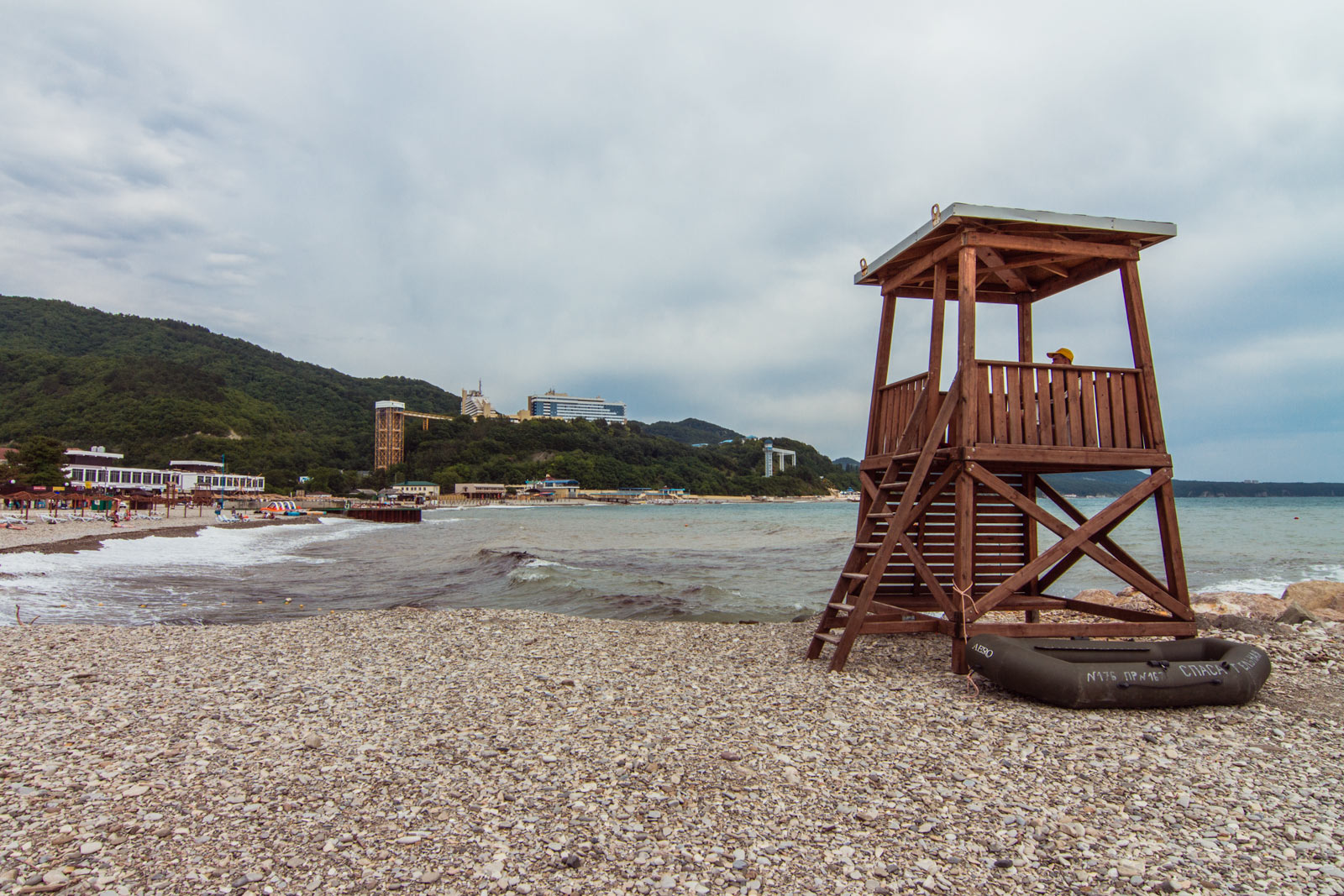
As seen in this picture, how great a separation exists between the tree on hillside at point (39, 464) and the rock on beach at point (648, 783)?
60855mm

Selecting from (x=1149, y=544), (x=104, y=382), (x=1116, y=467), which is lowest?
(x=1149, y=544)

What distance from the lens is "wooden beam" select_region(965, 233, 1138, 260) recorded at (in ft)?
21.5

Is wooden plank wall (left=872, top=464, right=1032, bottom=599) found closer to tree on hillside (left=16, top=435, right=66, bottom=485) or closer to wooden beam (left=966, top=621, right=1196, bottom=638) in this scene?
wooden beam (left=966, top=621, right=1196, bottom=638)

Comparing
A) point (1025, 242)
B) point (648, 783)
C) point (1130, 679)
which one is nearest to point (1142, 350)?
point (1025, 242)

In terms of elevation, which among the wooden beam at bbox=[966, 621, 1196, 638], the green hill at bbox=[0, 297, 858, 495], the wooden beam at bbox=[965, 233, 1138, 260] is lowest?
the wooden beam at bbox=[966, 621, 1196, 638]

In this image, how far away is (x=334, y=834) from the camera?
3416mm

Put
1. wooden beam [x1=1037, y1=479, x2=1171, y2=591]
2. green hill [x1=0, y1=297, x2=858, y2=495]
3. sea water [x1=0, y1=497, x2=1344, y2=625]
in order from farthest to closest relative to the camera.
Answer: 1. green hill [x1=0, y1=297, x2=858, y2=495]
2. sea water [x1=0, y1=497, x2=1344, y2=625]
3. wooden beam [x1=1037, y1=479, x2=1171, y2=591]

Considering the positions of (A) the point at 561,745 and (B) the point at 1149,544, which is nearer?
(A) the point at 561,745

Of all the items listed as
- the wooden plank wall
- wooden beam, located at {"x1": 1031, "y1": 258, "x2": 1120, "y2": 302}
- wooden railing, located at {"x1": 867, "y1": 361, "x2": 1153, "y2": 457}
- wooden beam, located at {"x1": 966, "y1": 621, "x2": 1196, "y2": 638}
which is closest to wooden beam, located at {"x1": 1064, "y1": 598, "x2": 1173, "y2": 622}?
wooden beam, located at {"x1": 966, "y1": 621, "x2": 1196, "y2": 638}

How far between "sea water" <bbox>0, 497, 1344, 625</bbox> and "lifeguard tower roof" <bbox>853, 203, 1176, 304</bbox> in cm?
681

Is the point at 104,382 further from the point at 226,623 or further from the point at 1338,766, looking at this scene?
the point at 1338,766

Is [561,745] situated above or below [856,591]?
below

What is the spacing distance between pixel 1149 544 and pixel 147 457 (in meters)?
115

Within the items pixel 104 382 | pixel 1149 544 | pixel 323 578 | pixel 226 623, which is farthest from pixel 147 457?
pixel 1149 544
